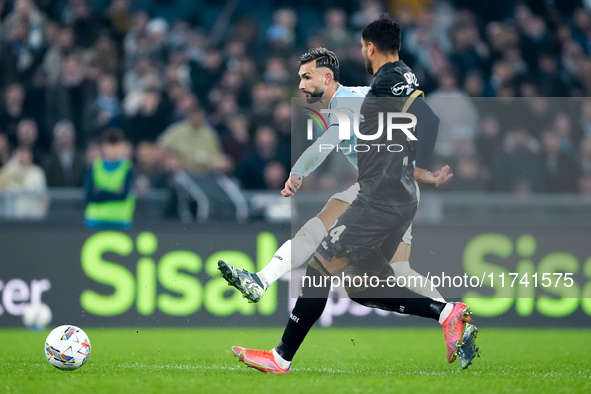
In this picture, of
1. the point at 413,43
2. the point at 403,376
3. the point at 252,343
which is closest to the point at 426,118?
the point at 403,376

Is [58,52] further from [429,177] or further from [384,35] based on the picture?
[429,177]

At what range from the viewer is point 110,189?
1119cm

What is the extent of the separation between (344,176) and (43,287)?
12.1 feet

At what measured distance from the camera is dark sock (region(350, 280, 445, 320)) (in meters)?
6.70

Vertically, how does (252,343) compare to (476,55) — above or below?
below

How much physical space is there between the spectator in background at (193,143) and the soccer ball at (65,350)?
19.0ft

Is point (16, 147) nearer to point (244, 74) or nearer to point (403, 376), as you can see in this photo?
point (244, 74)

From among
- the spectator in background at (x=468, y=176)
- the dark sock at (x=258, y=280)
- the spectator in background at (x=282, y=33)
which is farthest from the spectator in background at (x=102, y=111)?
the dark sock at (x=258, y=280)

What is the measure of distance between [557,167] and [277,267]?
5.82 meters

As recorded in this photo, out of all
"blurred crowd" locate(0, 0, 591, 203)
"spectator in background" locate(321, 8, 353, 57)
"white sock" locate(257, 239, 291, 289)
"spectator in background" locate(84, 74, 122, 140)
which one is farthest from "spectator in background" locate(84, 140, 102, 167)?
"white sock" locate(257, 239, 291, 289)

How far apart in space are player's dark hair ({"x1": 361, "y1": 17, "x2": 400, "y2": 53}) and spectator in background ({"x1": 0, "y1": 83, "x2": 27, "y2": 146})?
7.37m

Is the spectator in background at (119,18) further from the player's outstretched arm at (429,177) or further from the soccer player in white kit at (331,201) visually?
the player's outstretched arm at (429,177)

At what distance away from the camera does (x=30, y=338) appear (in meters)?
9.85

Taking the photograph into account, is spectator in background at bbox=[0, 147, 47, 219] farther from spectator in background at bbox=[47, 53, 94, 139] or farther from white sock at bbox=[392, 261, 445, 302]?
white sock at bbox=[392, 261, 445, 302]
